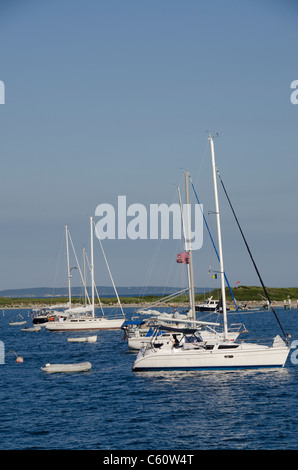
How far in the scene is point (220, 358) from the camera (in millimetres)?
44250

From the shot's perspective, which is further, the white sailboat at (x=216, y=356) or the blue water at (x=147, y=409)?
the white sailboat at (x=216, y=356)

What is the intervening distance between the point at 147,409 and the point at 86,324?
6251cm

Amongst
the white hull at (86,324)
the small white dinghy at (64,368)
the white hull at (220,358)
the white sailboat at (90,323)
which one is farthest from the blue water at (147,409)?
the white sailboat at (90,323)

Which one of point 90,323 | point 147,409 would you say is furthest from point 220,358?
point 90,323

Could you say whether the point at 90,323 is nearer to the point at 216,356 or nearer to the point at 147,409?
the point at 216,356

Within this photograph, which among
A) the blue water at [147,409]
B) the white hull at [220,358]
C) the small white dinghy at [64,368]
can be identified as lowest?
the blue water at [147,409]

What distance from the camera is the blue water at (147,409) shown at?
92.6 ft

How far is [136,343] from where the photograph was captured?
210 feet

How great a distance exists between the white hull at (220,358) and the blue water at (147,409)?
65 cm

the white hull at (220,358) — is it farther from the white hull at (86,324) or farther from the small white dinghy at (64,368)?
the white hull at (86,324)
